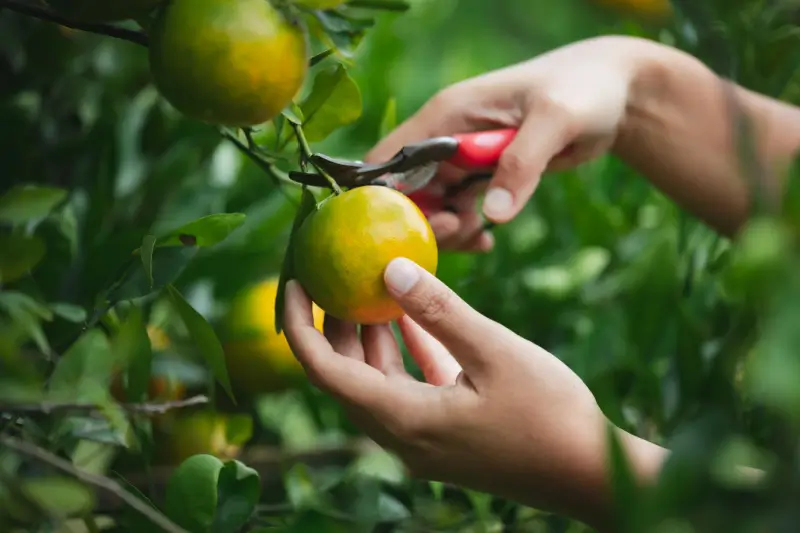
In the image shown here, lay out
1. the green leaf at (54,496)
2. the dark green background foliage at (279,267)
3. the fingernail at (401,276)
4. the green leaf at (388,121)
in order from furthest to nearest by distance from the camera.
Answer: the green leaf at (388,121) < the fingernail at (401,276) < the green leaf at (54,496) < the dark green background foliage at (279,267)

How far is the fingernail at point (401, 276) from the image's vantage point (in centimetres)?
68

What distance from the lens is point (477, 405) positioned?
70cm

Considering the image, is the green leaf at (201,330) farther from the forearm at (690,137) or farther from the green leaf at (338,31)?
the forearm at (690,137)

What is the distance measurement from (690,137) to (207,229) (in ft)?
2.64

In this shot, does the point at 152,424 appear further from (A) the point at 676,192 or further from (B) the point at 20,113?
(A) the point at 676,192

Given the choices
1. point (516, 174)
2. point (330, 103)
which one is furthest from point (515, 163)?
point (330, 103)

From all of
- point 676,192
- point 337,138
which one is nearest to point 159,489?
point 337,138

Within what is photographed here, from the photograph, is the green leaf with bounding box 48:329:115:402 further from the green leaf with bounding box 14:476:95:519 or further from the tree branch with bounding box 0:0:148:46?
the tree branch with bounding box 0:0:148:46

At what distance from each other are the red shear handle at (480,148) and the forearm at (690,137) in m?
0.29

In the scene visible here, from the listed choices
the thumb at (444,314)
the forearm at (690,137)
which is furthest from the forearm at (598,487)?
the forearm at (690,137)

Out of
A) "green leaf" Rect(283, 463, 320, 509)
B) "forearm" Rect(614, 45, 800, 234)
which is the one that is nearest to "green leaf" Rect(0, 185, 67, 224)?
"green leaf" Rect(283, 463, 320, 509)

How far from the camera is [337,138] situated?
1210 millimetres

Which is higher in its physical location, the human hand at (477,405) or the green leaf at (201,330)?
the green leaf at (201,330)

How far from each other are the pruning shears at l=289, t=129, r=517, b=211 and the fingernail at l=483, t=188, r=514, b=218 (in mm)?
43
